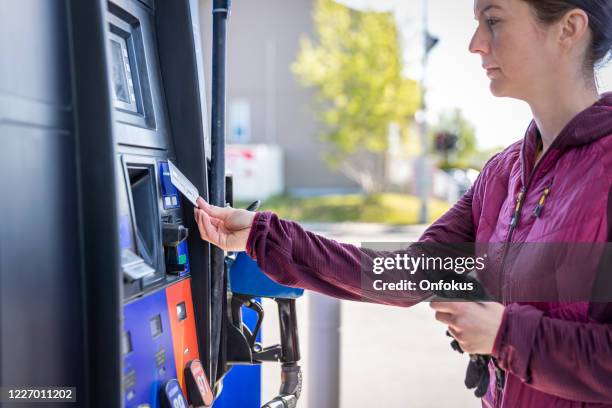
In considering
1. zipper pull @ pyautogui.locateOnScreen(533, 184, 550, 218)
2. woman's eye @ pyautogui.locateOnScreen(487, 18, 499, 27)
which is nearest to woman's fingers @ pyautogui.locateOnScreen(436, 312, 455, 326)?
zipper pull @ pyautogui.locateOnScreen(533, 184, 550, 218)

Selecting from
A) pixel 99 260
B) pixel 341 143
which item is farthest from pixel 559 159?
pixel 341 143

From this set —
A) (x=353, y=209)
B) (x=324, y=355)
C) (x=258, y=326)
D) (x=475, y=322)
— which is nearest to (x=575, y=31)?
(x=475, y=322)

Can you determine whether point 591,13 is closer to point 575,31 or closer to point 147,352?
point 575,31

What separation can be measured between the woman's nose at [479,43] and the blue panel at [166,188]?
78 centimetres

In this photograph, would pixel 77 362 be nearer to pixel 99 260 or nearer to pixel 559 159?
pixel 99 260

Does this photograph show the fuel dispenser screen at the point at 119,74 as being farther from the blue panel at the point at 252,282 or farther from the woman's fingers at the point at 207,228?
the blue panel at the point at 252,282

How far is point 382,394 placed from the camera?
158 inches

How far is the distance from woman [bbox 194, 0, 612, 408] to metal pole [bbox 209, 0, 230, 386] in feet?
0.29

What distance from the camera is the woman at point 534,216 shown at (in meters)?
1.13

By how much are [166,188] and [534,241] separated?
0.86 m

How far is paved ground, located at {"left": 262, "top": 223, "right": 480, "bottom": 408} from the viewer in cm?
274

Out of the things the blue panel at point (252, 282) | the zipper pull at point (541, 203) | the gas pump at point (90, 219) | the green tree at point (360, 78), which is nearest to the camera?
the gas pump at point (90, 219)

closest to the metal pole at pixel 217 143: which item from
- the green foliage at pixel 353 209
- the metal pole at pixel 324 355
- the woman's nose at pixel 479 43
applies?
the woman's nose at pixel 479 43

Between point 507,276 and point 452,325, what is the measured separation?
0.27m
